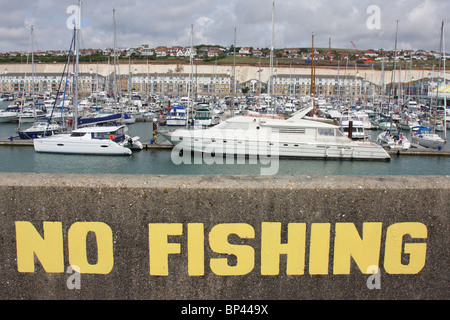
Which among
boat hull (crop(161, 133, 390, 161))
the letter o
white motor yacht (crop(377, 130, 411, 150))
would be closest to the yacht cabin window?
boat hull (crop(161, 133, 390, 161))

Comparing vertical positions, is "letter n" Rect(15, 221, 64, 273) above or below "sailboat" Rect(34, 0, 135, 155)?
above

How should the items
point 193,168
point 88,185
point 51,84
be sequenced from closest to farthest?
point 88,185, point 193,168, point 51,84

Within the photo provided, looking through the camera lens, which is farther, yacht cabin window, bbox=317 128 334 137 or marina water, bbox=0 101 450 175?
yacht cabin window, bbox=317 128 334 137

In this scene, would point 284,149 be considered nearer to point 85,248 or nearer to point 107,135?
point 107,135

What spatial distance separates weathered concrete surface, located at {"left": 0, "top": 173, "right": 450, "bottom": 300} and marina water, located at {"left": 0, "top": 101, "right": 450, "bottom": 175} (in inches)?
823

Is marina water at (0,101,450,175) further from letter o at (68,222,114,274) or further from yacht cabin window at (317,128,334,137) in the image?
letter o at (68,222,114,274)

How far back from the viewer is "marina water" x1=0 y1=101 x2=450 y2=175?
25.9 metres

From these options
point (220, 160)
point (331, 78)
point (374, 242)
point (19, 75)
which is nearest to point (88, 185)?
point (374, 242)

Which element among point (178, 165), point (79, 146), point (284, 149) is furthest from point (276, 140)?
point (79, 146)

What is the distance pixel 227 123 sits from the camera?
28.2 m

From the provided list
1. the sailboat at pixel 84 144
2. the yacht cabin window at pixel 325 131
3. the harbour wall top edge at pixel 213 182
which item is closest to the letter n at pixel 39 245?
the harbour wall top edge at pixel 213 182

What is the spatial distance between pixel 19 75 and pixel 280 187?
147782 mm
